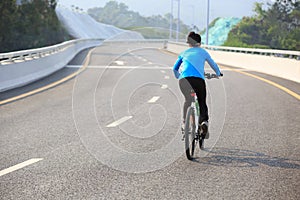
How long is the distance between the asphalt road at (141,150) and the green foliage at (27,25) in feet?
95.1

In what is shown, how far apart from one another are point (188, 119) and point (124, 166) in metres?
1.06

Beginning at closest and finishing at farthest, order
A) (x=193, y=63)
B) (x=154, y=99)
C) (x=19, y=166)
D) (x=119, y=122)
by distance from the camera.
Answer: (x=19, y=166) → (x=193, y=63) → (x=119, y=122) → (x=154, y=99)

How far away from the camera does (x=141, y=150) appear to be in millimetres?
7301

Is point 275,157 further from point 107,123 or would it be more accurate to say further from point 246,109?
point 246,109

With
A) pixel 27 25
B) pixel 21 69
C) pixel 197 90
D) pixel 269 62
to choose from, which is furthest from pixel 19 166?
pixel 27 25

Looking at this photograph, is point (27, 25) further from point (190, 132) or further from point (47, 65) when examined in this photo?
point (190, 132)

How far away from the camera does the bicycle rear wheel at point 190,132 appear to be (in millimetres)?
6676

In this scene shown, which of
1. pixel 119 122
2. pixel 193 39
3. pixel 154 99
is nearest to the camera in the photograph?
pixel 193 39

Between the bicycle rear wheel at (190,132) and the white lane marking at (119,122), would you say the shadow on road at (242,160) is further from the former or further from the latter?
the white lane marking at (119,122)

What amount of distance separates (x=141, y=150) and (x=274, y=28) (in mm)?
95882

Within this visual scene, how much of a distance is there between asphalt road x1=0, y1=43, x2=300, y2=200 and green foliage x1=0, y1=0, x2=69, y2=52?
95.1ft

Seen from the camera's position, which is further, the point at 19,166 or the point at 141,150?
the point at 141,150

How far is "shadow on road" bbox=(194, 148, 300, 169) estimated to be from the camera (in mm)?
6562

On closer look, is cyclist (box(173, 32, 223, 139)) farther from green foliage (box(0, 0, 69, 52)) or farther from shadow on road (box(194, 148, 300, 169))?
green foliage (box(0, 0, 69, 52))
